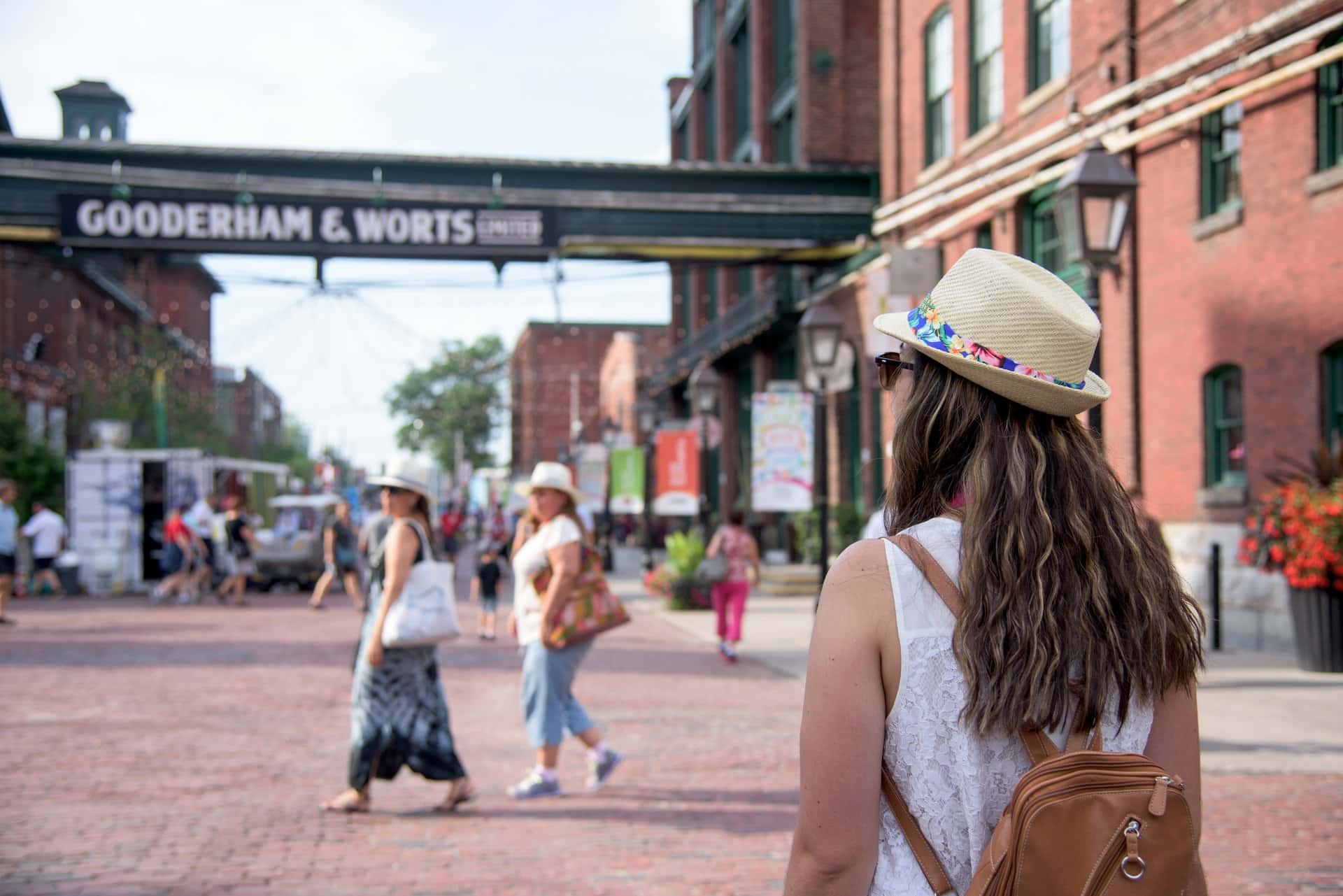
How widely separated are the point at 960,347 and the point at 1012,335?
8cm

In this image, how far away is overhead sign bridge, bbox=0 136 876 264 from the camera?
20.9 meters

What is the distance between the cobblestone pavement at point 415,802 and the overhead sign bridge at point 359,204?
9.70 meters

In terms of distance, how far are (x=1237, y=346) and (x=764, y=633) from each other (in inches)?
253

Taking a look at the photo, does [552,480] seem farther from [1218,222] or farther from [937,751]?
[1218,222]

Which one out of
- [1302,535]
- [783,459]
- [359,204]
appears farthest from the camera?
[359,204]

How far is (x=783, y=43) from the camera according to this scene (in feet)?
108

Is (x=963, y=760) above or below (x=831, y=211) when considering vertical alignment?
below

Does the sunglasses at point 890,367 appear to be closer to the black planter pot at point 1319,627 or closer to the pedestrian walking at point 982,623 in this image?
the pedestrian walking at point 982,623

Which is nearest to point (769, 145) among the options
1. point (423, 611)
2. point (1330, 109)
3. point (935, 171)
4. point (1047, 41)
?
point (935, 171)

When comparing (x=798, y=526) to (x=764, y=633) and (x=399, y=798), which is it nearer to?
(x=764, y=633)

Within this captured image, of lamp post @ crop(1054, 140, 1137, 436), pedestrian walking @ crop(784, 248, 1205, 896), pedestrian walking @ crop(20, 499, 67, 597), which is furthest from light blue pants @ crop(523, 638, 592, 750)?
pedestrian walking @ crop(20, 499, 67, 597)

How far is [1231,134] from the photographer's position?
48.6 ft

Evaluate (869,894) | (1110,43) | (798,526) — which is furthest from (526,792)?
(798,526)

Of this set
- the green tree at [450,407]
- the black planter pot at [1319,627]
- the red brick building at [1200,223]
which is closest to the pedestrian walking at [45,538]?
the red brick building at [1200,223]
